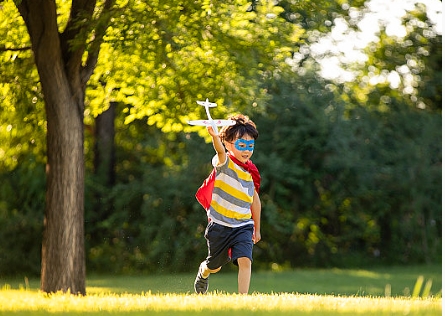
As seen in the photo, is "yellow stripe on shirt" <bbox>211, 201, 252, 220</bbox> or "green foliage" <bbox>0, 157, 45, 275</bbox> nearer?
"yellow stripe on shirt" <bbox>211, 201, 252, 220</bbox>

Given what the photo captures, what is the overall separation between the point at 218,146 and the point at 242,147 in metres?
0.55

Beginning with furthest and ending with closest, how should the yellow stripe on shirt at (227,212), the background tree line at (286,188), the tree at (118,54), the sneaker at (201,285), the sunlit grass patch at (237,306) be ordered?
the background tree line at (286,188), the tree at (118,54), the sneaker at (201,285), the yellow stripe on shirt at (227,212), the sunlit grass patch at (237,306)

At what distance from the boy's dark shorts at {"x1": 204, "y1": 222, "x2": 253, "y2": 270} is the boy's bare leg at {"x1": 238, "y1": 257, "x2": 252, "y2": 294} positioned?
0.17ft

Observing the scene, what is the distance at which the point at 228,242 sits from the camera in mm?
8711

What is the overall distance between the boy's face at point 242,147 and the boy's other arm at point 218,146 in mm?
218

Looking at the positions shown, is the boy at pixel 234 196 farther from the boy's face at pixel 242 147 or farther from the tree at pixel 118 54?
the tree at pixel 118 54

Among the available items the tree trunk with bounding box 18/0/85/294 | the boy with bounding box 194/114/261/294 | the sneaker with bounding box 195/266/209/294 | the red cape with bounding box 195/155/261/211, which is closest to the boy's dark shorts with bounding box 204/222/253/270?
the boy with bounding box 194/114/261/294

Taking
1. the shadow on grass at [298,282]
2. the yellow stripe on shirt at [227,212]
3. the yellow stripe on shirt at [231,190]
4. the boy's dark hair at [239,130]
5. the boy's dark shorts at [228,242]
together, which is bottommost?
the shadow on grass at [298,282]

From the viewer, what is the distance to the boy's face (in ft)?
28.2

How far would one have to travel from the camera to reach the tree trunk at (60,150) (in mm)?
10906

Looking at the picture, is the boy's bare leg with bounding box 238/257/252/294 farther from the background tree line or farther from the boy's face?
the background tree line

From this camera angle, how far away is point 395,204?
17.5m

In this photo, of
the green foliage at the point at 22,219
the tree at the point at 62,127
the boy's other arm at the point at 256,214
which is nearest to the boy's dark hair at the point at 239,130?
the boy's other arm at the point at 256,214

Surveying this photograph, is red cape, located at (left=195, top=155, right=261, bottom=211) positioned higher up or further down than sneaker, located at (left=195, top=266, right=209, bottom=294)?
higher up
